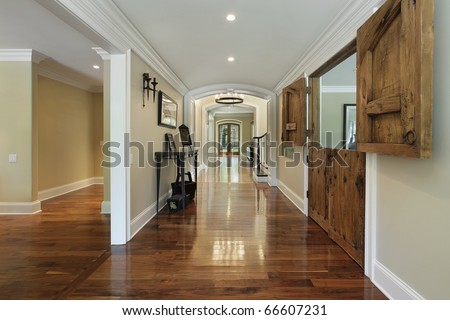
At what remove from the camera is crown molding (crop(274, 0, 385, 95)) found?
7.84 feet

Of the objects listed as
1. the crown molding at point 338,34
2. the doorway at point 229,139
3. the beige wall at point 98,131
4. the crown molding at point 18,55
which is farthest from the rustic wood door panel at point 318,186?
the doorway at point 229,139

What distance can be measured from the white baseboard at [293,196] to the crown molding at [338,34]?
2.12m

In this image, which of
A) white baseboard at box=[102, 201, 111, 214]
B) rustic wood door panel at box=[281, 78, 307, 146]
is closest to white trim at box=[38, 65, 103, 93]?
white baseboard at box=[102, 201, 111, 214]

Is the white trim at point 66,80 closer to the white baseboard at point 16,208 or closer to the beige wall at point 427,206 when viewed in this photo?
the white baseboard at point 16,208

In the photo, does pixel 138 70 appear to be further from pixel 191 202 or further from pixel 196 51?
pixel 191 202

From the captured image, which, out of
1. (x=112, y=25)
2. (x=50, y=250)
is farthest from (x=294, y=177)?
(x=50, y=250)

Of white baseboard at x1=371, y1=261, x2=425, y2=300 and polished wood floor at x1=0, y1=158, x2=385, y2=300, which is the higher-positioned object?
white baseboard at x1=371, y1=261, x2=425, y2=300

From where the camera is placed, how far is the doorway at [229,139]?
19.3m

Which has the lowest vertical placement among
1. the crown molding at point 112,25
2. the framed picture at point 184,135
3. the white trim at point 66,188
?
the white trim at point 66,188

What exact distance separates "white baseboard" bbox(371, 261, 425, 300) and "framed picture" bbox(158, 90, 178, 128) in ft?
11.9

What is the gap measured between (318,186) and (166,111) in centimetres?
292

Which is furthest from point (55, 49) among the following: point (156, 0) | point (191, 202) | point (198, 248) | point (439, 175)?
point (439, 175)

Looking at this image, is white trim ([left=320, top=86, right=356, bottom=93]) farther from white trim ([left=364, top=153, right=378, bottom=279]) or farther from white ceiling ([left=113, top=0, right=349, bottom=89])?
white trim ([left=364, top=153, right=378, bottom=279])

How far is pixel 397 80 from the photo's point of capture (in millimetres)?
1762
